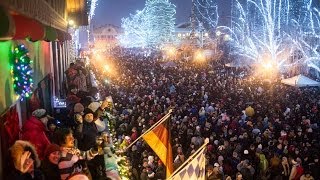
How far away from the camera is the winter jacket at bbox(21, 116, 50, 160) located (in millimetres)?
6215

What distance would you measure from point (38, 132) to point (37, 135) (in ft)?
0.21

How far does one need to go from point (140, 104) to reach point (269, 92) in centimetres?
786

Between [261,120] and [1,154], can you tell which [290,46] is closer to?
[261,120]

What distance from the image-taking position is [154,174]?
35.3 feet

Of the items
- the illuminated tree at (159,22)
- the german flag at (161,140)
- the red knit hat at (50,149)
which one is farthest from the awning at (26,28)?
the illuminated tree at (159,22)

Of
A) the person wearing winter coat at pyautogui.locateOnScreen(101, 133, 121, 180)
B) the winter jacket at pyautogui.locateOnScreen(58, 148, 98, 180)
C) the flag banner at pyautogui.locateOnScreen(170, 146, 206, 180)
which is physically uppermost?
the winter jacket at pyautogui.locateOnScreen(58, 148, 98, 180)

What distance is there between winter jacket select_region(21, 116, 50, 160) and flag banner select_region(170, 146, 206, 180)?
Result: 75.5 inches

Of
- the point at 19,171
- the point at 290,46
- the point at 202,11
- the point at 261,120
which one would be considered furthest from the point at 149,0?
the point at 19,171

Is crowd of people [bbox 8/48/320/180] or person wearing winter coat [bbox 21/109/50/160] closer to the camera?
crowd of people [bbox 8/48/320/180]

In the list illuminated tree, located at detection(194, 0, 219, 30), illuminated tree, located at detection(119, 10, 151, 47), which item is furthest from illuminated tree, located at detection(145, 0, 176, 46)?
illuminated tree, located at detection(119, 10, 151, 47)

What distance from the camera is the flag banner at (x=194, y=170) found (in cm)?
567

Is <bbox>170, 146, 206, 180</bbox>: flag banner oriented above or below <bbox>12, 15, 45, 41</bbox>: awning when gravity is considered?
below

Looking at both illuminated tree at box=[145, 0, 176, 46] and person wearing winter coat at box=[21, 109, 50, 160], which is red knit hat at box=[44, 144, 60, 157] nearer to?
person wearing winter coat at box=[21, 109, 50, 160]

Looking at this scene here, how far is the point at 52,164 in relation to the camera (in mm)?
5516
